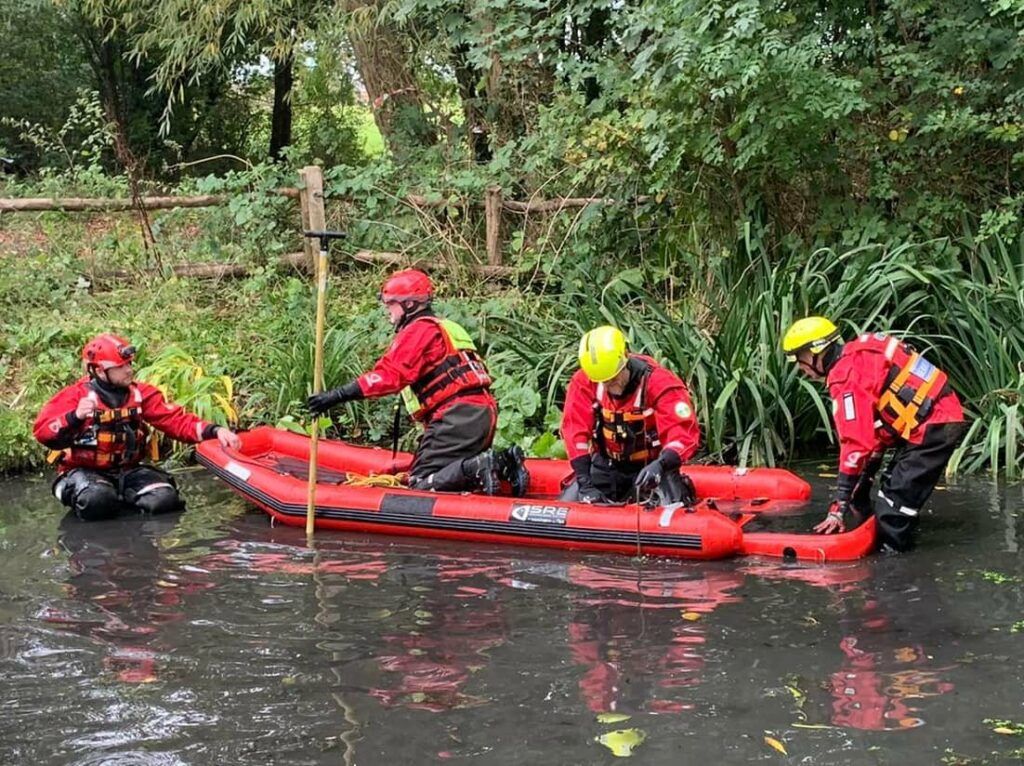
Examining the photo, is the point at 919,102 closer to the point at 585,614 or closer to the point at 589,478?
the point at 589,478

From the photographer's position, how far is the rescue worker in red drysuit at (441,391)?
7.11m

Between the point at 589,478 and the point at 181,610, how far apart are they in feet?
7.81

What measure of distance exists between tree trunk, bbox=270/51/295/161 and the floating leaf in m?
14.3

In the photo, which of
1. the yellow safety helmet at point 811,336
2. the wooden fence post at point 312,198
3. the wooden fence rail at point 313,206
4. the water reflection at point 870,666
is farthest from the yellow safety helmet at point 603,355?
the wooden fence post at point 312,198

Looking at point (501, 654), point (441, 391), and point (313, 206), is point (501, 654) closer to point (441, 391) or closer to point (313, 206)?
point (441, 391)

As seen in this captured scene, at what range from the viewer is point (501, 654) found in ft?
15.9

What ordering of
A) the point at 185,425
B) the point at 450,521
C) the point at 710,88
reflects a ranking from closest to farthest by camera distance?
the point at 450,521, the point at 185,425, the point at 710,88

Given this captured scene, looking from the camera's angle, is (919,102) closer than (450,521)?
No

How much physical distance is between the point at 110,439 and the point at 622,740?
4.71 meters

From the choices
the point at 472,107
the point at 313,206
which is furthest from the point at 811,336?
the point at 472,107

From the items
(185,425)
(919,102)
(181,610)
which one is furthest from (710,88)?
(181,610)

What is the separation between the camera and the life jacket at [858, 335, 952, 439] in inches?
238

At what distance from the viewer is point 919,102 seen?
9.03 m

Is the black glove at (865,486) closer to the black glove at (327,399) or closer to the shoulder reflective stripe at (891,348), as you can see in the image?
the shoulder reflective stripe at (891,348)
